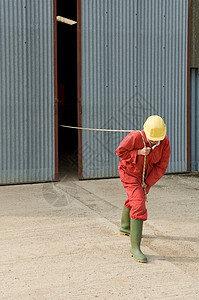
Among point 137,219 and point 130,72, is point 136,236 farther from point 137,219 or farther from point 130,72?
point 130,72

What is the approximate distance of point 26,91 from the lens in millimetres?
8344

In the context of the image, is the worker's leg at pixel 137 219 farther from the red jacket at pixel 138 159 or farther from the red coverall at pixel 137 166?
the red jacket at pixel 138 159

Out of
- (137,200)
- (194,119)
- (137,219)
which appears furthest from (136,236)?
(194,119)

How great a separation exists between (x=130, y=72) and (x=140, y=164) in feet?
17.4

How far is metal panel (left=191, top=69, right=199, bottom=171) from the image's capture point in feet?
33.4

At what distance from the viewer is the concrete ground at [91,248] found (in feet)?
11.4

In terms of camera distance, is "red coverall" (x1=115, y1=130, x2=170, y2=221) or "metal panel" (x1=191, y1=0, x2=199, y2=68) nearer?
"red coverall" (x1=115, y1=130, x2=170, y2=221)

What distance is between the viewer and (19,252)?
14.3 feet

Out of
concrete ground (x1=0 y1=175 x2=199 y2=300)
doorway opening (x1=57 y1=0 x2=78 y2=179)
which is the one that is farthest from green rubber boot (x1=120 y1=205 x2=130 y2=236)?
doorway opening (x1=57 y1=0 x2=78 y2=179)

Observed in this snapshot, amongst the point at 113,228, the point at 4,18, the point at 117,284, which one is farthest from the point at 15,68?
the point at 117,284

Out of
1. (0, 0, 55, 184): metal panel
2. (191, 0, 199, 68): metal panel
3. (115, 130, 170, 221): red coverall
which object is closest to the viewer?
(115, 130, 170, 221): red coverall

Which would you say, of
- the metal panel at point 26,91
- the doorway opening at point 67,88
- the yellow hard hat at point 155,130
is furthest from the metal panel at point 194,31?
the yellow hard hat at point 155,130

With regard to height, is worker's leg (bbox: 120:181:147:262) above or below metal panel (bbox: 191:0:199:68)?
below

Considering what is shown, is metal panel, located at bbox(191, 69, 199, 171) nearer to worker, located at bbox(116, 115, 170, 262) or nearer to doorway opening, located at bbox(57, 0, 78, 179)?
worker, located at bbox(116, 115, 170, 262)
